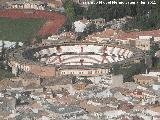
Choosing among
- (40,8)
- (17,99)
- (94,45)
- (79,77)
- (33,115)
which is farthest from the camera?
(40,8)

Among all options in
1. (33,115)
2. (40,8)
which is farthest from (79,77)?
(40,8)

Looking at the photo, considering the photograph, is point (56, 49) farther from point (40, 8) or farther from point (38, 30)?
point (40, 8)

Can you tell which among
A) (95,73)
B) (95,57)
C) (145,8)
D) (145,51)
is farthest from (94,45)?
(145,8)

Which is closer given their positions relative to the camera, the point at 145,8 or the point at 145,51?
the point at 145,51

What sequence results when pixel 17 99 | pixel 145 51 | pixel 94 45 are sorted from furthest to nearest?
pixel 94 45 < pixel 145 51 < pixel 17 99

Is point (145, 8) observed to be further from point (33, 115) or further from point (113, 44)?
point (33, 115)

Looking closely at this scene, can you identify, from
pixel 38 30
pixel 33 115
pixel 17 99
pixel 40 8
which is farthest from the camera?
pixel 40 8
